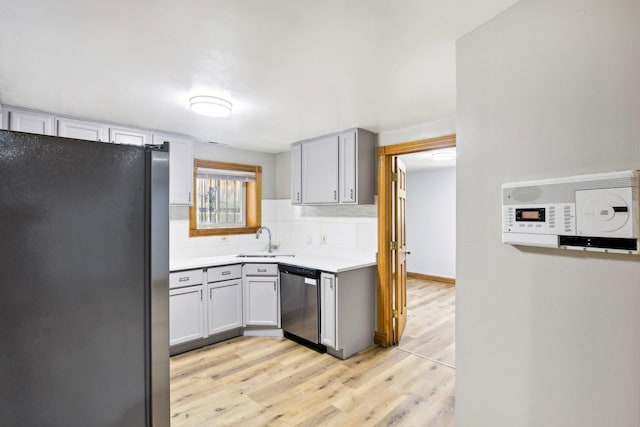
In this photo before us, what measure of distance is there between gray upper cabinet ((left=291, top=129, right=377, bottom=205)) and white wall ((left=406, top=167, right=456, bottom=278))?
10.5 ft

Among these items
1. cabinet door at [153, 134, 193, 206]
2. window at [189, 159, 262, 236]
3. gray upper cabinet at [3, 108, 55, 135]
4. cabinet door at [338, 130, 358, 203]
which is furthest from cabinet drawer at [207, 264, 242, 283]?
gray upper cabinet at [3, 108, 55, 135]

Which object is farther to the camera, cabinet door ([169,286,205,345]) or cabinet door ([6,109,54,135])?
cabinet door ([169,286,205,345])

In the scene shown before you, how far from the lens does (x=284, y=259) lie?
3.67m

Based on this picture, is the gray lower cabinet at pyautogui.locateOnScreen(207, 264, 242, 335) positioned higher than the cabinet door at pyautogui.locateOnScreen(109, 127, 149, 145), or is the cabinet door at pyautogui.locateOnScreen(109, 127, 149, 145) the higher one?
the cabinet door at pyautogui.locateOnScreen(109, 127, 149, 145)

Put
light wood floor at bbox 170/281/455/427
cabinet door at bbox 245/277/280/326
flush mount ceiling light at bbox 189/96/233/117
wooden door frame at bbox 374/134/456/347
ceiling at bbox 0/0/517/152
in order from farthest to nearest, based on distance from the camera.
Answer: cabinet door at bbox 245/277/280/326 → wooden door frame at bbox 374/134/456/347 → flush mount ceiling light at bbox 189/96/233/117 → light wood floor at bbox 170/281/455/427 → ceiling at bbox 0/0/517/152

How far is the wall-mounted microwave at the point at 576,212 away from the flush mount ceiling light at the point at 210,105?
1.97 metres

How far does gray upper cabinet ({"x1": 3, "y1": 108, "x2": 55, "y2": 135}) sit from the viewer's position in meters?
2.49

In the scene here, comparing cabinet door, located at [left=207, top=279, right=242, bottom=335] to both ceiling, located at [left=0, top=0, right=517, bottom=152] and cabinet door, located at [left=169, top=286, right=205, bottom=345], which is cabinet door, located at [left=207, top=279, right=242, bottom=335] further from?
ceiling, located at [left=0, top=0, right=517, bottom=152]

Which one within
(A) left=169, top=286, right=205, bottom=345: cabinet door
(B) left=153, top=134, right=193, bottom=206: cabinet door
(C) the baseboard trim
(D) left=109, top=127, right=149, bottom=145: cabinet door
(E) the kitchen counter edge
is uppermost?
(D) left=109, top=127, right=149, bottom=145: cabinet door

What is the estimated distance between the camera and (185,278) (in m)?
3.16

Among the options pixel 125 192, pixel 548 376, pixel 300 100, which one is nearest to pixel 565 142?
pixel 548 376

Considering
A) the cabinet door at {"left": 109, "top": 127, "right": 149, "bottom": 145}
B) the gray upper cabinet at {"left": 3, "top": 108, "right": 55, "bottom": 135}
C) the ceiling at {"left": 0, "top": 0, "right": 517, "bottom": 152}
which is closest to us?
the ceiling at {"left": 0, "top": 0, "right": 517, "bottom": 152}

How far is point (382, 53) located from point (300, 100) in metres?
0.88

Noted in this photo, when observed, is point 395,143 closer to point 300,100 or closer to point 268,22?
point 300,100
